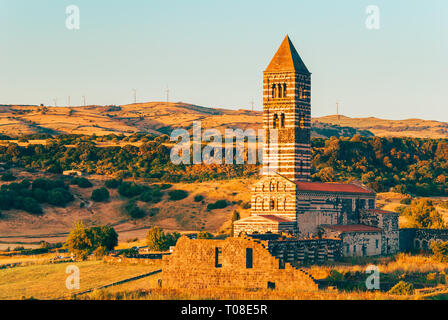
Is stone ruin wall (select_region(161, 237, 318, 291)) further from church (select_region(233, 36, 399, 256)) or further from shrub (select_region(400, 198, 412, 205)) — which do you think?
shrub (select_region(400, 198, 412, 205))

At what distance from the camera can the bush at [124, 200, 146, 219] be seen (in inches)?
4043

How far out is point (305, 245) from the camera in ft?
202

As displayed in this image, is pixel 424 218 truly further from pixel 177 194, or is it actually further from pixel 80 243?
pixel 80 243

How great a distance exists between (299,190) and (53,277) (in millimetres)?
22267

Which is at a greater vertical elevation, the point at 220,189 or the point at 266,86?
the point at 266,86

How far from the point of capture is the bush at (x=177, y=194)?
109m

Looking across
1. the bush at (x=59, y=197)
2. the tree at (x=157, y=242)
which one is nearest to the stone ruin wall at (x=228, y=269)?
the tree at (x=157, y=242)

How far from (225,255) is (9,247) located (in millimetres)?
36908

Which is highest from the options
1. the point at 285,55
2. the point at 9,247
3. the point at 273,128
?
the point at 285,55
